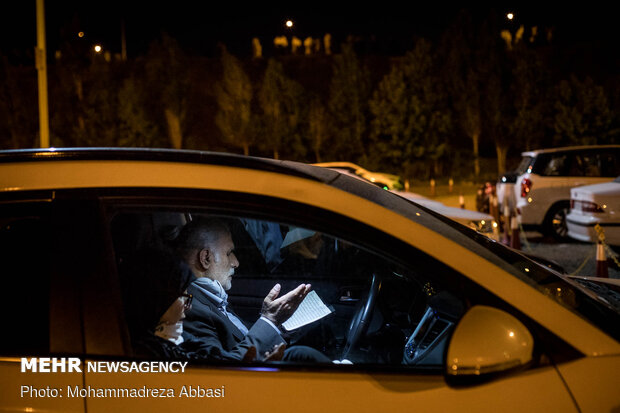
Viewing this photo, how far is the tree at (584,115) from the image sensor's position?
28938 millimetres

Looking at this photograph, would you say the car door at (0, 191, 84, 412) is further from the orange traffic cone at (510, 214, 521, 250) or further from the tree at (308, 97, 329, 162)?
the tree at (308, 97, 329, 162)

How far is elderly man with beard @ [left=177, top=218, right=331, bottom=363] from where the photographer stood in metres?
2.38

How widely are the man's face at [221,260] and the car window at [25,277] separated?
100cm

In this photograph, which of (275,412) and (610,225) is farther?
(610,225)

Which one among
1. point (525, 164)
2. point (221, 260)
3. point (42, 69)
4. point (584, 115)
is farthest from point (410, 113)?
point (221, 260)

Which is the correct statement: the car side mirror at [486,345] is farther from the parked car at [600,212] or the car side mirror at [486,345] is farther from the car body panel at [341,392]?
the parked car at [600,212]

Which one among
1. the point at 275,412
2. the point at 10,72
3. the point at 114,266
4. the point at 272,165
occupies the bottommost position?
the point at 275,412

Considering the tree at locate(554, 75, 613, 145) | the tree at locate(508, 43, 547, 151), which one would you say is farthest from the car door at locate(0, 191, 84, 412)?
the tree at locate(554, 75, 613, 145)

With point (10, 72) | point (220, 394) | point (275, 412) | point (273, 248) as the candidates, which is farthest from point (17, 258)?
point (10, 72)

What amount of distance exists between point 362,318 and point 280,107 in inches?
1162

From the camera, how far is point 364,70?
32.1 m

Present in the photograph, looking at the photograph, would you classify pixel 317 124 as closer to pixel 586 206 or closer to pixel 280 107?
pixel 280 107

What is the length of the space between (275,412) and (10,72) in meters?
40.8

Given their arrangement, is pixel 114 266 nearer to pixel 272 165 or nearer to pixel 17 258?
pixel 17 258
